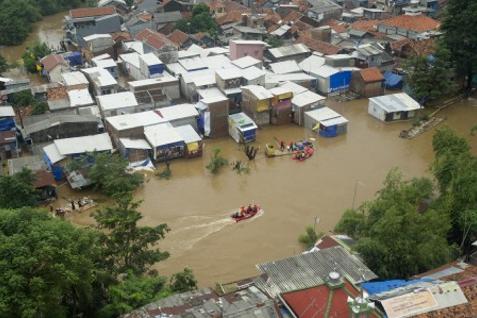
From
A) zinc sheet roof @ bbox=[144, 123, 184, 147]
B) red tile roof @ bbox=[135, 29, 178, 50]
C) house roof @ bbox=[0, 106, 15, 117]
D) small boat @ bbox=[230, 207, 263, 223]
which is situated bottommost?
small boat @ bbox=[230, 207, 263, 223]

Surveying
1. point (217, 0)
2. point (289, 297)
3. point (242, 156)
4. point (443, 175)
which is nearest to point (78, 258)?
point (289, 297)

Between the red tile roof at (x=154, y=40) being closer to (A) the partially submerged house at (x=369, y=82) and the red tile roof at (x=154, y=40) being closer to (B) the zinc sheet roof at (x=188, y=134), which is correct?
(B) the zinc sheet roof at (x=188, y=134)

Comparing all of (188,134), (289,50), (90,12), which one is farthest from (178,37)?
(188,134)

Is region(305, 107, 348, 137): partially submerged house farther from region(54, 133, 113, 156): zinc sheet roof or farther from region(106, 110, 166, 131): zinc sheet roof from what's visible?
region(54, 133, 113, 156): zinc sheet roof

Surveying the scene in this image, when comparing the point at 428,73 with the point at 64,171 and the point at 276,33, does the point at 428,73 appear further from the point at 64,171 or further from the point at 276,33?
the point at 64,171

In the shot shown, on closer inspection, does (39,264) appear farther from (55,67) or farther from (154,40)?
(154,40)

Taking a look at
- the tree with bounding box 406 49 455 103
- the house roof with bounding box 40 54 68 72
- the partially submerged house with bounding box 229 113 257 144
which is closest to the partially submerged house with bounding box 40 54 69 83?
the house roof with bounding box 40 54 68 72
